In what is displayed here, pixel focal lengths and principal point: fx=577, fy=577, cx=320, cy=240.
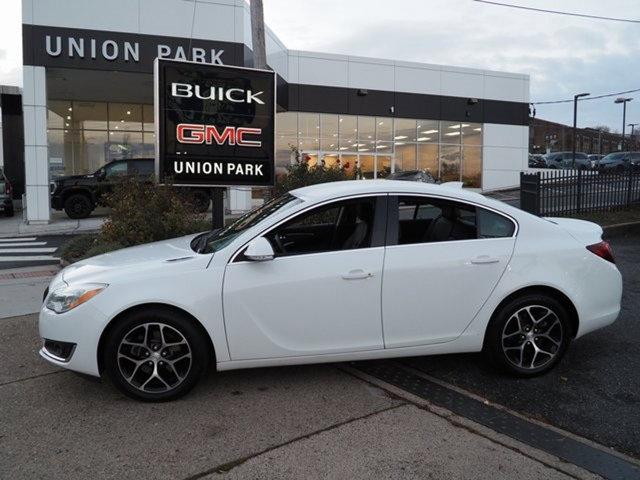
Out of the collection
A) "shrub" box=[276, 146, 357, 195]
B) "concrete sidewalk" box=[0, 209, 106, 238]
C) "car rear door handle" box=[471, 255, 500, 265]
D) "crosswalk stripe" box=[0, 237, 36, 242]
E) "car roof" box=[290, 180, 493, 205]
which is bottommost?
"crosswalk stripe" box=[0, 237, 36, 242]

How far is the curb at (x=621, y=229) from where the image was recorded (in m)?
12.1

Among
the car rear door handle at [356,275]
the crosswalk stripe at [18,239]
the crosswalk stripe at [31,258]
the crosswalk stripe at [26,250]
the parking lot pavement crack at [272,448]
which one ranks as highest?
the car rear door handle at [356,275]

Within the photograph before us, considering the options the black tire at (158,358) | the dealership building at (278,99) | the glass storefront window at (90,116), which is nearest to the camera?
the black tire at (158,358)

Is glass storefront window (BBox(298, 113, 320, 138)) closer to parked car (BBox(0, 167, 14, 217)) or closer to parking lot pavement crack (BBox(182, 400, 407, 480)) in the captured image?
parked car (BBox(0, 167, 14, 217))

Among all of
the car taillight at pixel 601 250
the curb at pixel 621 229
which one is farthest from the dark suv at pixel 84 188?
the car taillight at pixel 601 250

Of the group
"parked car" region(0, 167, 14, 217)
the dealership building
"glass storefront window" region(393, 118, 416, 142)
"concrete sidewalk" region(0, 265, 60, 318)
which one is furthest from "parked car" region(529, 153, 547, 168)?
"concrete sidewalk" region(0, 265, 60, 318)

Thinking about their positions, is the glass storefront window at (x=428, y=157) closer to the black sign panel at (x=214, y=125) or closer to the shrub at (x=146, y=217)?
the black sign panel at (x=214, y=125)

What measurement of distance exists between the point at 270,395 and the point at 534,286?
7.11ft

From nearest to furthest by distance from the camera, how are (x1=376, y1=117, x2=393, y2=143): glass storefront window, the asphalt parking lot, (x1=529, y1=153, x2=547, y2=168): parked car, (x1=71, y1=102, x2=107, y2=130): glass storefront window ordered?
the asphalt parking lot < (x1=71, y1=102, x2=107, y2=130): glass storefront window < (x1=376, y1=117, x2=393, y2=143): glass storefront window < (x1=529, y1=153, x2=547, y2=168): parked car

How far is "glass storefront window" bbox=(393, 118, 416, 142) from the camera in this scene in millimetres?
28219

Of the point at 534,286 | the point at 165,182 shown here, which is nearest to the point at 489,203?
the point at 534,286

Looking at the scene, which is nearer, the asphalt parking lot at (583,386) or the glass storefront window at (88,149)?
the asphalt parking lot at (583,386)

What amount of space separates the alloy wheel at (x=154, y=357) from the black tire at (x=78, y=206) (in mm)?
15542

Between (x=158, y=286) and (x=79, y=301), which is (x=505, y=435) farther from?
(x=79, y=301)
